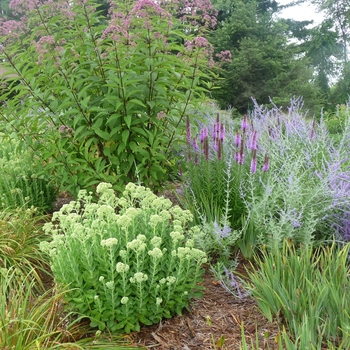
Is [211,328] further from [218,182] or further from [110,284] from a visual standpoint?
[218,182]

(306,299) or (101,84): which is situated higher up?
(101,84)

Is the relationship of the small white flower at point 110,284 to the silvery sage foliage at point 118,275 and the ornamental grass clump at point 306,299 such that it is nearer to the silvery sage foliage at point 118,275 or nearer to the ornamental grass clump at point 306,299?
the silvery sage foliage at point 118,275

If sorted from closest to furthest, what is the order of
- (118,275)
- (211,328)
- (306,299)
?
1. (306,299)
2. (118,275)
3. (211,328)

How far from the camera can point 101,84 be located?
11.9ft

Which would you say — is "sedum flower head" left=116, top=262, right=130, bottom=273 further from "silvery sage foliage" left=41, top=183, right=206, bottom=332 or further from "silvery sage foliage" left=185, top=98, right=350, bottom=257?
"silvery sage foliage" left=185, top=98, right=350, bottom=257

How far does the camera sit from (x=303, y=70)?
63.4 feet

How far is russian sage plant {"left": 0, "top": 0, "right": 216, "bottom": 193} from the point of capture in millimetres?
3344

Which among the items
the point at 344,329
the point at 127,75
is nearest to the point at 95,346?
the point at 344,329

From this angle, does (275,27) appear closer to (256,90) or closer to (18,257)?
(256,90)

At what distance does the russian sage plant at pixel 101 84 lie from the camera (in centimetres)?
334

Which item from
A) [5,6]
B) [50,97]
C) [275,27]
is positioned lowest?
[50,97]

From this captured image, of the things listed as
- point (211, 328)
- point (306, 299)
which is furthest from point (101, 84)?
point (306, 299)

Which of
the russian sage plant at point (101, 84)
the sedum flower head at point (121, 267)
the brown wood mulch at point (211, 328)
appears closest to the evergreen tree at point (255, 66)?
the russian sage plant at point (101, 84)

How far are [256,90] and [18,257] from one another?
16.4 meters
